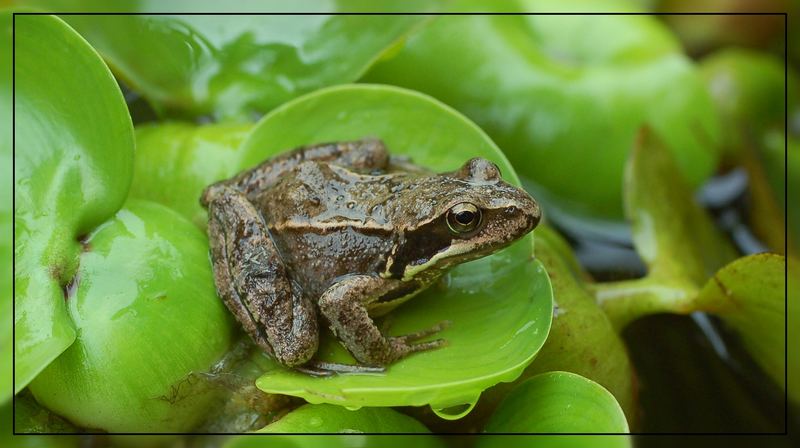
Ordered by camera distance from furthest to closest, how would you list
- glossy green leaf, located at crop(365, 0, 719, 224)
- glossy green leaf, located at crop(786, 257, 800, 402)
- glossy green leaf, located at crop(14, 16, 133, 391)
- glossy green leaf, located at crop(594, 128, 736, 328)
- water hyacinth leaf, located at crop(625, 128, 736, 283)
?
glossy green leaf, located at crop(365, 0, 719, 224), water hyacinth leaf, located at crop(625, 128, 736, 283), glossy green leaf, located at crop(594, 128, 736, 328), glossy green leaf, located at crop(786, 257, 800, 402), glossy green leaf, located at crop(14, 16, 133, 391)

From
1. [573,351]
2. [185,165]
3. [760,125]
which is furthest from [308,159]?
[760,125]

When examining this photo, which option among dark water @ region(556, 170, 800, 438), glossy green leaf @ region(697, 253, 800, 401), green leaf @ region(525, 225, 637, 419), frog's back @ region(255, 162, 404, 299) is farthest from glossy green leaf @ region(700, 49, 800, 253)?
frog's back @ region(255, 162, 404, 299)

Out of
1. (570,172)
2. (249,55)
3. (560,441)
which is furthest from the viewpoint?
(570,172)

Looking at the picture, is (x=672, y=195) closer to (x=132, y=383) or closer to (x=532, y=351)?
(x=532, y=351)

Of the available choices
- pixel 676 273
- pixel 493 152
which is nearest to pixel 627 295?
pixel 676 273

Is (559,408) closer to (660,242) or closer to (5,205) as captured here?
(660,242)

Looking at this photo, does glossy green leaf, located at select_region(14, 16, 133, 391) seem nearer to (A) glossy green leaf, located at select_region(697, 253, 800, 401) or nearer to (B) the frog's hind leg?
(B) the frog's hind leg
